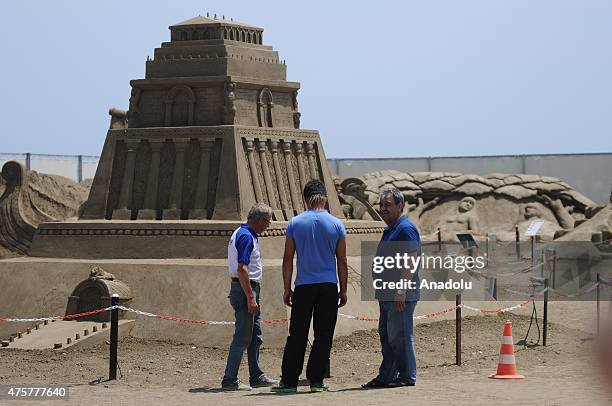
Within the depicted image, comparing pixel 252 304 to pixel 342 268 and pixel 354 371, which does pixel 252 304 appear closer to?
pixel 342 268

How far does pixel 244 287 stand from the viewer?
9.06 metres

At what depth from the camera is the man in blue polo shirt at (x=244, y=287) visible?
908cm

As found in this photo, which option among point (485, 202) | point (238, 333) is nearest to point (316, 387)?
point (238, 333)

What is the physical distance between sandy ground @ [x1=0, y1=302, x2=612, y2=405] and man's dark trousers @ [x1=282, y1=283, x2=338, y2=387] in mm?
216

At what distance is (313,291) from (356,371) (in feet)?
6.90

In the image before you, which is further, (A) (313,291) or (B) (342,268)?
(B) (342,268)

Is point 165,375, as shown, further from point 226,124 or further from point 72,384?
point 226,124

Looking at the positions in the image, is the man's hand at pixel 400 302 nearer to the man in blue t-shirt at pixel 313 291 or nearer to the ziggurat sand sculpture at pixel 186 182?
the man in blue t-shirt at pixel 313 291

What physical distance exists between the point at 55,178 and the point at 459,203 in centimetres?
1374

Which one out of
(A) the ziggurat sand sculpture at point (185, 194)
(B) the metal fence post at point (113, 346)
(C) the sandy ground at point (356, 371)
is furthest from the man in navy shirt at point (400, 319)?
(A) the ziggurat sand sculpture at point (185, 194)

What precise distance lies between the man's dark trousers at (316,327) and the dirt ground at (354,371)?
219 millimetres

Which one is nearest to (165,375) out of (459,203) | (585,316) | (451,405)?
(451,405)

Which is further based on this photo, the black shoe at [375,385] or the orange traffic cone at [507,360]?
the orange traffic cone at [507,360]

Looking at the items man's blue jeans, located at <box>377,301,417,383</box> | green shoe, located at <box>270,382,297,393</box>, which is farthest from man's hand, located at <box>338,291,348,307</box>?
green shoe, located at <box>270,382,297,393</box>
